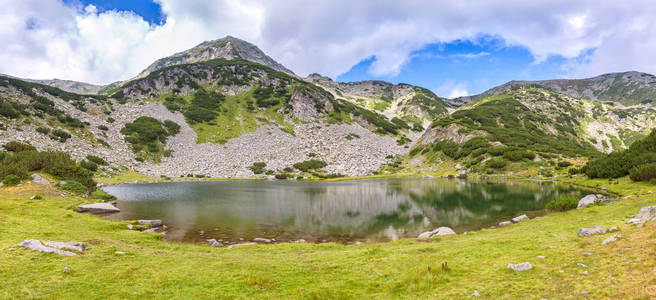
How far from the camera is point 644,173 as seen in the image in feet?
130

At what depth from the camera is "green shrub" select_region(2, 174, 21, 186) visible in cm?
3521

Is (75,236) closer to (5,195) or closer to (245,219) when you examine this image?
(245,219)

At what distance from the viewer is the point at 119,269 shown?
13.0 meters

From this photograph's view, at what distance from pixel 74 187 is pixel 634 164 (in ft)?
292

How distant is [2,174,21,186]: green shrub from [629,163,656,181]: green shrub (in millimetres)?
85855

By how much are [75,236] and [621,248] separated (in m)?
31.2

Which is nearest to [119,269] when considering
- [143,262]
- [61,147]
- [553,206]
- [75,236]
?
[143,262]

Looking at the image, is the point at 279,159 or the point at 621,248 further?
the point at 279,159

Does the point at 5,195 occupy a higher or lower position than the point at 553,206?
higher

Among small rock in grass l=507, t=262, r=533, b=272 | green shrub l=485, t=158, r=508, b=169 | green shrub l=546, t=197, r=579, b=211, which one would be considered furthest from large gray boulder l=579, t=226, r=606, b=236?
green shrub l=485, t=158, r=508, b=169

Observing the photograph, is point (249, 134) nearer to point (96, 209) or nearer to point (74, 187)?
point (74, 187)

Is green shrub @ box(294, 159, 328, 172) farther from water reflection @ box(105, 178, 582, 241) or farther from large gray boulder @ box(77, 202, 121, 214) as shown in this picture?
large gray boulder @ box(77, 202, 121, 214)

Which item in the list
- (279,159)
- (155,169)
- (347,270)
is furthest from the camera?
(279,159)

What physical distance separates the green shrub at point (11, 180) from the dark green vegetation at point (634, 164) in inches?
3378
